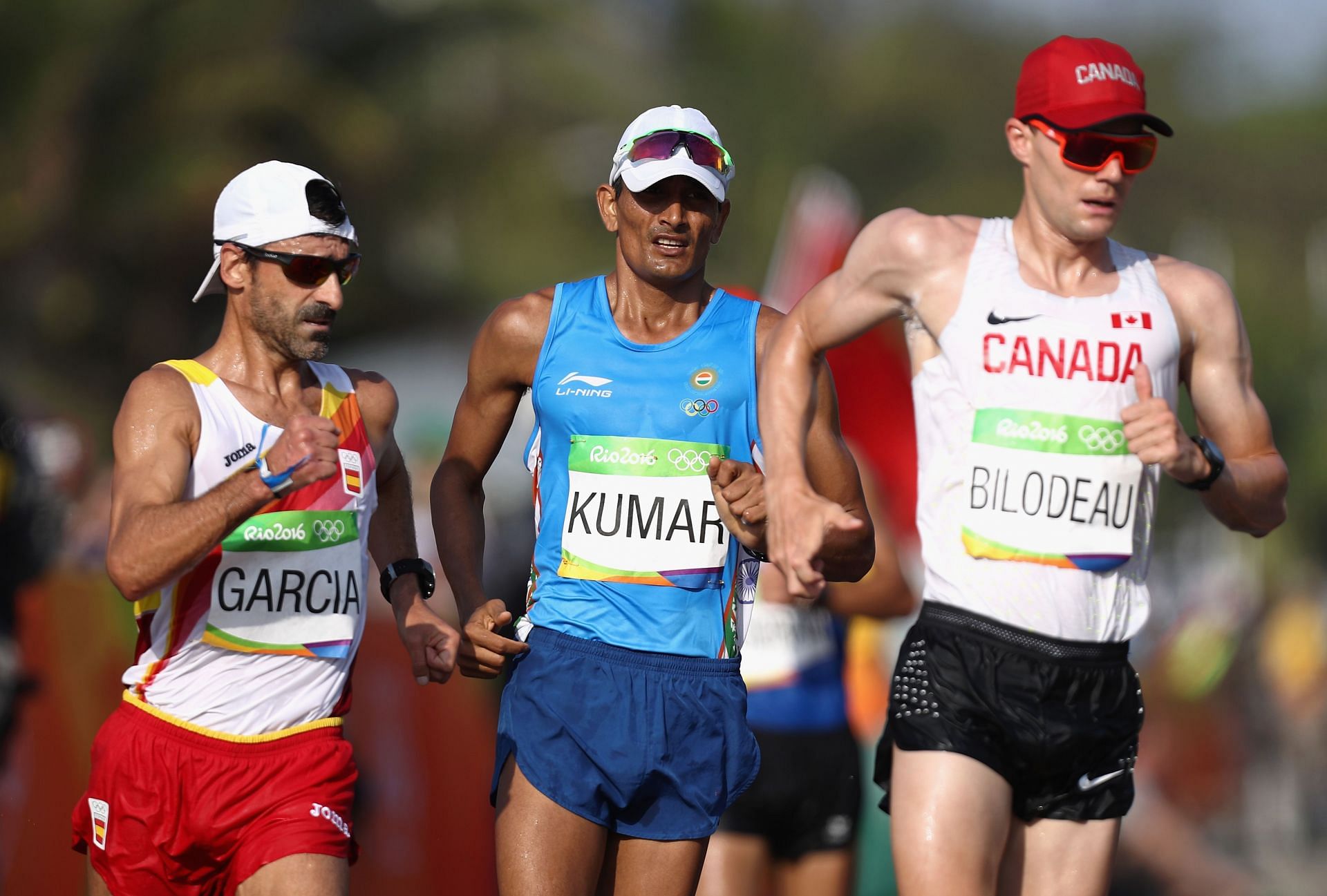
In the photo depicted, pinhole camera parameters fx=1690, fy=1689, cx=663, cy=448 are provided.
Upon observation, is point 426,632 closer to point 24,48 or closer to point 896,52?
point 24,48

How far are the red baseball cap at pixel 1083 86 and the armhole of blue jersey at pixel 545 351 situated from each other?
59.7 inches

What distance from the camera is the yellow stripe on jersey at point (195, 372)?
4988 mm

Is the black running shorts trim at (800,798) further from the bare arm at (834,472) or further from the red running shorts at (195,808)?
the red running shorts at (195,808)

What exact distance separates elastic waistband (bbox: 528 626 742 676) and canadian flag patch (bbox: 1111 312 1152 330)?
1.51 metres

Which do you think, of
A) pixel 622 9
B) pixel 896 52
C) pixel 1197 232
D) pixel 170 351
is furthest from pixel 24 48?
pixel 1197 232

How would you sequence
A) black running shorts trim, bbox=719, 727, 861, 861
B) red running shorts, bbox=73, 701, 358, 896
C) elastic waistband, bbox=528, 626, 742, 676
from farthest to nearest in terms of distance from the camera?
black running shorts trim, bbox=719, 727, 861, 861, elastic waistband, bbox=528, 626, 742, 676, red running shorts, bbox=73, 701, 358, 896

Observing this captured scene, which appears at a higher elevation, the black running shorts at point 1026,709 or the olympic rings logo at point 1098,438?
the olympic rings logo at point 1098,438

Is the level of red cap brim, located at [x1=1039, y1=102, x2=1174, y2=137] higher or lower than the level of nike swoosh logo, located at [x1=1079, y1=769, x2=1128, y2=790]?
higher

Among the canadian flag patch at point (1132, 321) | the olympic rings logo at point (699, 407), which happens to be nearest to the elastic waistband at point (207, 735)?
the olympic rings logo at point (699, 407)

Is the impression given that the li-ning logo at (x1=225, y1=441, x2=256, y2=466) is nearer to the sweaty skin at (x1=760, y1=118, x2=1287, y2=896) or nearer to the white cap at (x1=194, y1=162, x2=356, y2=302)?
the white cap at (x1=194, y1=162, x2=356, y2=302)

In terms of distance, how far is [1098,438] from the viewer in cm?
452

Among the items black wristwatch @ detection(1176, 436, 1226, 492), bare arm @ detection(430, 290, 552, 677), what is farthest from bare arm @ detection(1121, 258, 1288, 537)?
bare arm @ detection(430, 290, 552, 677)

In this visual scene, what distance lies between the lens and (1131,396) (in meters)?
4.55

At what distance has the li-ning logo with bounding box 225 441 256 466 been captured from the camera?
193 inches
